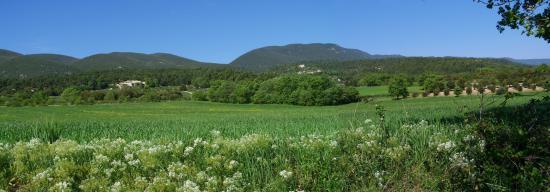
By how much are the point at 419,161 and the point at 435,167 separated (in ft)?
1.15

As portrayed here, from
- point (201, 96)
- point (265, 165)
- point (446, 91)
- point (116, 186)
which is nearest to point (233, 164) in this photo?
point (265, 165)

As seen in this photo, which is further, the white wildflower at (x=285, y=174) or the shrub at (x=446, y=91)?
the shrub at (x=446, y=91)

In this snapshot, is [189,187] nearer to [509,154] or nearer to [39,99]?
[509,154]

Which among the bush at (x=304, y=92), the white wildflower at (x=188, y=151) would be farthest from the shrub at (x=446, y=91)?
the white wildflower at (x=188, y=151)

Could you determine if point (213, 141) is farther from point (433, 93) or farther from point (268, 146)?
point (433, 93)

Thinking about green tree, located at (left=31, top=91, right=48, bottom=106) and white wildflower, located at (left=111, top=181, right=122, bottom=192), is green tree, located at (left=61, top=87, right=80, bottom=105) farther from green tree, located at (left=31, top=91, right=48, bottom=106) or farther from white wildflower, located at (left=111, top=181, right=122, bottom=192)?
white wildflower, located at (left=111, top=181, right=122, bottom=192)

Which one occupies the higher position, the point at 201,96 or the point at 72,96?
the point at 72,96

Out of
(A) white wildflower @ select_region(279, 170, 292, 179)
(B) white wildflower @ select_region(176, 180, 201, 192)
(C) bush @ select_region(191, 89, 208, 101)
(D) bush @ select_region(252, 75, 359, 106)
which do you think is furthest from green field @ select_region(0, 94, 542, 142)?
(C) bush @ select_region(191, 89, 208, 101)

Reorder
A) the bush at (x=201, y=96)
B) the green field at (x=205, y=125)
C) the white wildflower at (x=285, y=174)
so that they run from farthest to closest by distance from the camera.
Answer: the bush at (x=201, y=96) < the green field at (x=205, y=125) < the white wildflower at (x=285, y=174)

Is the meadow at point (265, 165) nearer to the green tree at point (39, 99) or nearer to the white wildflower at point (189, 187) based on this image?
the white wildflower at point (189, 187)

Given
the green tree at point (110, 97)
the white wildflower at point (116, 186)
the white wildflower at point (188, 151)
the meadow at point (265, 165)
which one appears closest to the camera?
the white wildflower at point (116, 186)

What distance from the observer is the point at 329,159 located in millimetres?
6965

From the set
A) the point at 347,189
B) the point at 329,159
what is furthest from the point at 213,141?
the point at 347,189

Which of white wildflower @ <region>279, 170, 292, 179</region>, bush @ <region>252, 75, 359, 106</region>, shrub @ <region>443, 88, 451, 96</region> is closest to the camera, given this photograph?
white wildflower @ <region>279, 170, 292, 179</region>
